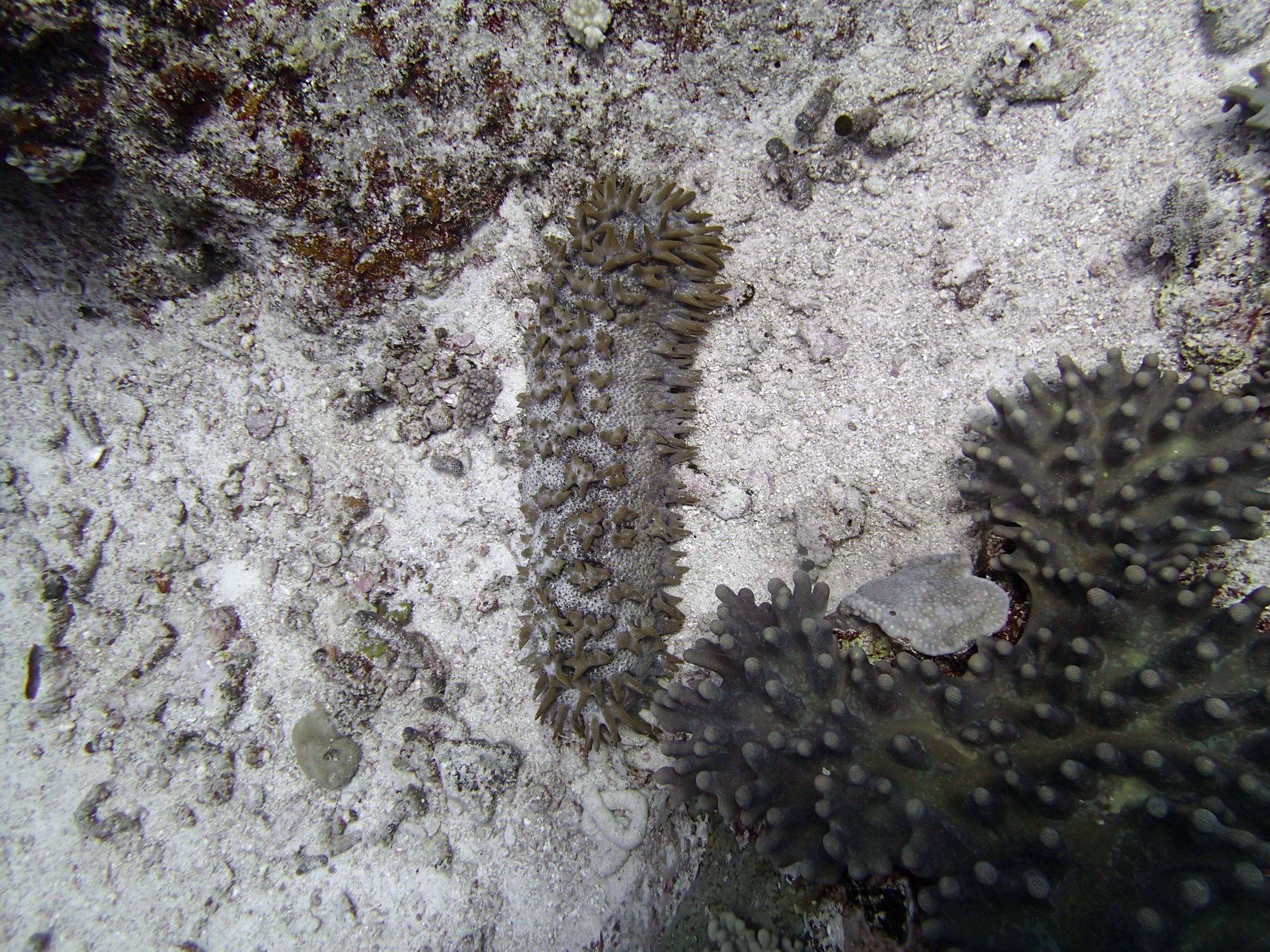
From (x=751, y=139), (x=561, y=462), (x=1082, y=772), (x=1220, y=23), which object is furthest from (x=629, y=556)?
(x=1220, y=23)

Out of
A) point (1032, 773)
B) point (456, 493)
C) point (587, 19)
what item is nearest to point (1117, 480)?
point (1032, 773)

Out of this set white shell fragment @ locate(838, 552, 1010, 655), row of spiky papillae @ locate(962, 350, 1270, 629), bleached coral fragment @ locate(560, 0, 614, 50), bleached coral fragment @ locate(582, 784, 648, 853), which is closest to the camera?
row of spiky papillae @ locate(962, 350, 1270, 629)

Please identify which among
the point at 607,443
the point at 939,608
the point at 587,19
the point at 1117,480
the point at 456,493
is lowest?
the point at 456,493

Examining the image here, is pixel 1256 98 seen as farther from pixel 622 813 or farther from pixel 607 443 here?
pixel 622 813

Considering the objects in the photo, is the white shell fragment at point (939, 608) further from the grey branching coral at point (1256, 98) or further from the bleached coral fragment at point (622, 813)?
the grey branching coral at point (1256, 98)

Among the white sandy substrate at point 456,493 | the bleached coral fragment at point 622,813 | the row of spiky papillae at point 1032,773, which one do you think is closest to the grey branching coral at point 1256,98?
the white sandy substrate at point 456,493

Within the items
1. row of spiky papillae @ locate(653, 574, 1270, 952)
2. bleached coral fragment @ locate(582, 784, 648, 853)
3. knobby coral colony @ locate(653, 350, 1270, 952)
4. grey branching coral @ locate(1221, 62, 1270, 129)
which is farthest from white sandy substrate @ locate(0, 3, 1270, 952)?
row of spiky papillae @ locate(653, 574, 1270, 952)

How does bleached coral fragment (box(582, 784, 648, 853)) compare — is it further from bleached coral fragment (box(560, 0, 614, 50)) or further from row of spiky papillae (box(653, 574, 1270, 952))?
bleached coral fragment (box(560, 0, 614, 50))
